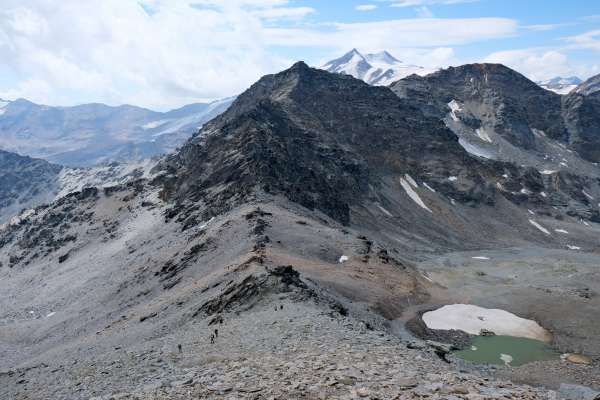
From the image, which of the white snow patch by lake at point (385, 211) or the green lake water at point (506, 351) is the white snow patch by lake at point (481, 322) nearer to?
the green lake water at point (506, 351)

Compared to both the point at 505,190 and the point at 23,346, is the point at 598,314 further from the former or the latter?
the point at 505,190

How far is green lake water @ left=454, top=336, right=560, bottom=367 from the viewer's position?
48.6 meters

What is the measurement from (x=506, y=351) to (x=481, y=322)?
7874mm

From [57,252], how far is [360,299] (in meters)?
79.5

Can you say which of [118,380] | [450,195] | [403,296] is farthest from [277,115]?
[118,380]

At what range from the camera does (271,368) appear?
2697 centimetres

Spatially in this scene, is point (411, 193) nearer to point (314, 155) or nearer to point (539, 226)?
point (314, 155)

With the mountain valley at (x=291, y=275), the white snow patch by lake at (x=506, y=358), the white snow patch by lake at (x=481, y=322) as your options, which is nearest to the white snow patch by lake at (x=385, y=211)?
the mountain valley at (x=291, y=275)

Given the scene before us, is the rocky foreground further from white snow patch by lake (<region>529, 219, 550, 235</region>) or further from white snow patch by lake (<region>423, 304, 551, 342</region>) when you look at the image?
white snow patch by lake (<region>529, 219, 550, 235</region>)

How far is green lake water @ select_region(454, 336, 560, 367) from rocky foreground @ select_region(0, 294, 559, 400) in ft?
53.2

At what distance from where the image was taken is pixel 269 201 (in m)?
89.2

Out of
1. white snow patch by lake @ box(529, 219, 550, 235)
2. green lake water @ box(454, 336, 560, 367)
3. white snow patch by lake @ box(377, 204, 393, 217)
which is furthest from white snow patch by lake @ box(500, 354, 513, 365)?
white snow patch by lake @ box(529, 219, 550, 235)

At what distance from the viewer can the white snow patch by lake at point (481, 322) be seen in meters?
56.6

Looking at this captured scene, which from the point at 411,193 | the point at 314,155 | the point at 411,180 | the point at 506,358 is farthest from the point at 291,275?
the point at 411,180
